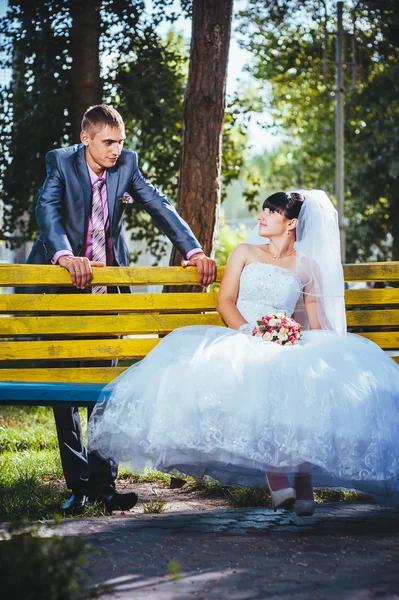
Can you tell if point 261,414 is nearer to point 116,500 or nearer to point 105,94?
point 116,500

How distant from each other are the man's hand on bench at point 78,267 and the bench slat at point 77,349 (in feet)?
1.37

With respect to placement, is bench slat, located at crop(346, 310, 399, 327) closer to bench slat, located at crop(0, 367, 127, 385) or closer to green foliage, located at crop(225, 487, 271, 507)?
green foliage, located at crop(225, 487, 271, 507)

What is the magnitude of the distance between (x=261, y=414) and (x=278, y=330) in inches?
30.3

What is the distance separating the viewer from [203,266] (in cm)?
577

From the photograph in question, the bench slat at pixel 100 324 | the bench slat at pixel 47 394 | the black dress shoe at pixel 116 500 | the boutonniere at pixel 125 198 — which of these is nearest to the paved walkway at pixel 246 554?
the black dress shoe at pixel 116 500

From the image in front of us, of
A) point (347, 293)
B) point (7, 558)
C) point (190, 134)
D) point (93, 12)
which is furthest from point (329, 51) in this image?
point (7, 558)

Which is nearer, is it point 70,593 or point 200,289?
point 70,593

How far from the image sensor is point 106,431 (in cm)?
453

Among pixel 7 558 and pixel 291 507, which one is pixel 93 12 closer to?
pixel 291 507

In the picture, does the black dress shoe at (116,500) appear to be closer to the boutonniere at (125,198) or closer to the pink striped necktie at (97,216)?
the pink striped necktie at (97,216)

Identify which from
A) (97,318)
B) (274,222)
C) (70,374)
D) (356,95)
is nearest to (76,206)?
(97,318)

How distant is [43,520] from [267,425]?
148cm

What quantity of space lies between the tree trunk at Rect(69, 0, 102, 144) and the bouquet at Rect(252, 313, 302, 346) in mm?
8527

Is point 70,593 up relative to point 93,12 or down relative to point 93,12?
down
